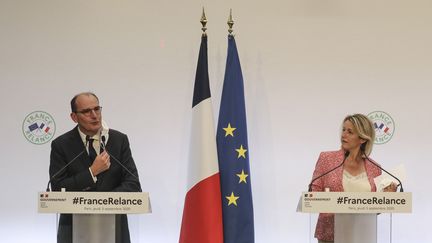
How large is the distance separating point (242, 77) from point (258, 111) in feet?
1.20

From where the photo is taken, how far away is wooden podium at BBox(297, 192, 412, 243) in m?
2.18

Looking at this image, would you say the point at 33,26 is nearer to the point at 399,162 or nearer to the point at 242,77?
the point at 242,77

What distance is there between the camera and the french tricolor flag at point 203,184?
3.26 metres

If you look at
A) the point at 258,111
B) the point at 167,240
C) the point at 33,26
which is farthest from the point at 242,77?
the point at 33,26

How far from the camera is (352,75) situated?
378cm

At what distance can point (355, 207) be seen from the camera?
218 cm

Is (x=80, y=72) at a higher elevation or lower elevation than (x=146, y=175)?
higher

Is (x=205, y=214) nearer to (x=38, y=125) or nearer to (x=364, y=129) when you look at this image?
(x=364, y=129)

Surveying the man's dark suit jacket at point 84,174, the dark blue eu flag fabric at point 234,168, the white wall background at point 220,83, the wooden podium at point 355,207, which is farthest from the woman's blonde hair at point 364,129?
the man's dark suit jacket at point 84,174

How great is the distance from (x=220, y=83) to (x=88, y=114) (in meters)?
1.37

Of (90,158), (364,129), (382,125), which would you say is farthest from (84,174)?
(382,125)

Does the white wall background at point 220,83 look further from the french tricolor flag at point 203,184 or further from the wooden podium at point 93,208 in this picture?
the wooden podium at point 93,208

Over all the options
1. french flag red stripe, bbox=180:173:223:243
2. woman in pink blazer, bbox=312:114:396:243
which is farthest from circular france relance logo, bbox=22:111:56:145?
woman in pink blazer, bbox=312:114:396:243

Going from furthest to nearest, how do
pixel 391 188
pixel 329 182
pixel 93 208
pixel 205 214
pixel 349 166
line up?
pixel 205 214 → pixel 349 166 → pixel 329 182 → pixel 391 188 → pixel 93 208
